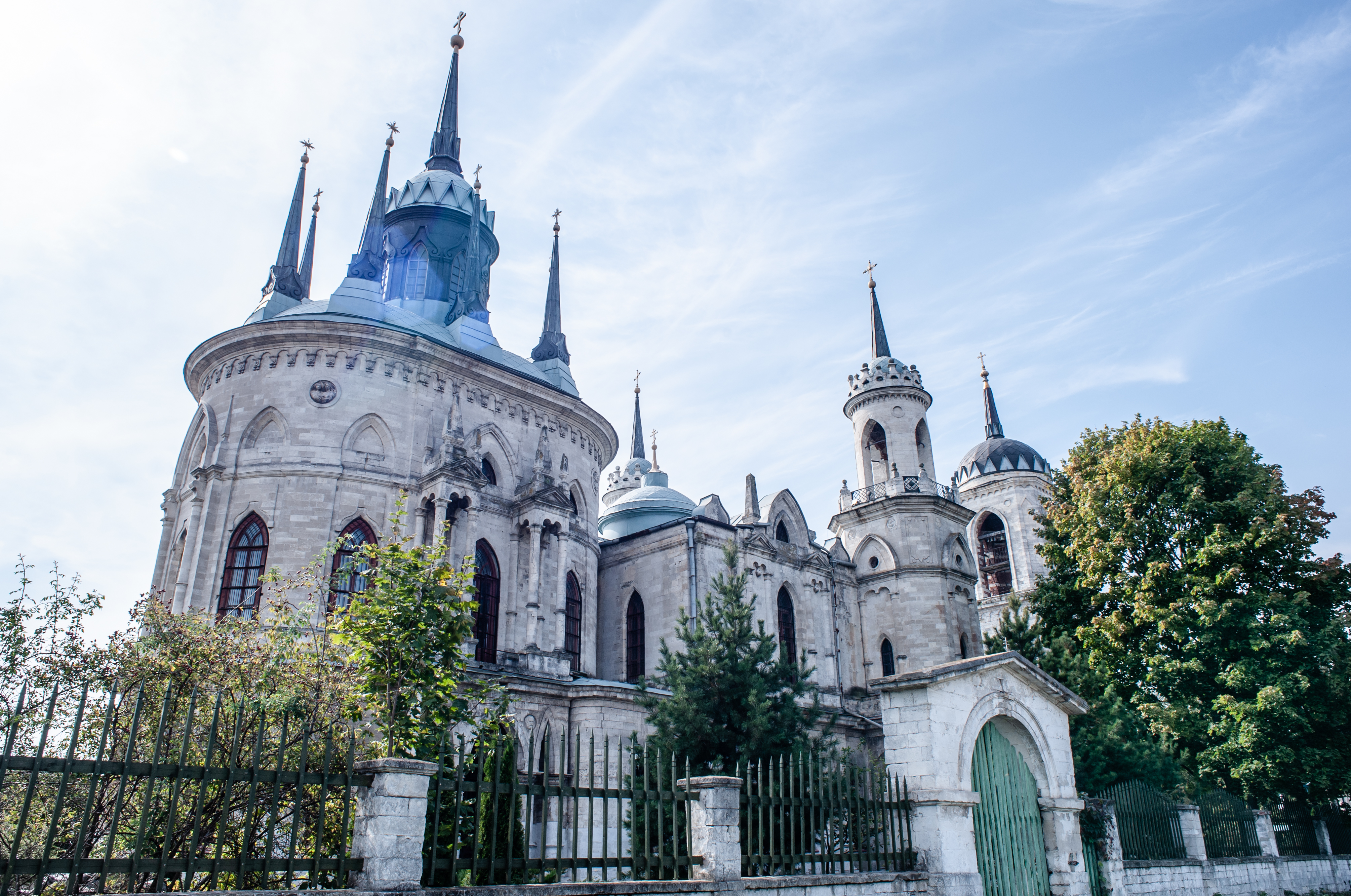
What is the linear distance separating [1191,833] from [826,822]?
33.2 ft

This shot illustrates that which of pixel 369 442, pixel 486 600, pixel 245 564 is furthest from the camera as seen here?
pixel 486 600

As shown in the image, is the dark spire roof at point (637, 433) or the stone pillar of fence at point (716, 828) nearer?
the stone pillar of fence at point (716, 828)

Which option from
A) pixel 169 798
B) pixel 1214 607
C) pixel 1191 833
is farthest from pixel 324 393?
pixel 1214 607

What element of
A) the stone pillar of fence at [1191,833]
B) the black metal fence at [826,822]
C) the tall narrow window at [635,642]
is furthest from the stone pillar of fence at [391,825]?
the tall narrow window at [635,642]

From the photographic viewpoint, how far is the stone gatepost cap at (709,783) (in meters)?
8.48

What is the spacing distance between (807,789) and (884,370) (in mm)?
24165

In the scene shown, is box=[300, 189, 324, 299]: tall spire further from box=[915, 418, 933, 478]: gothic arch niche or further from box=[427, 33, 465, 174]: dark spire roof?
box=[915, 418, 933, 478]: gothic arch niche

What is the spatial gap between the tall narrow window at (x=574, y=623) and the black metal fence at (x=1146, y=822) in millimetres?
12202

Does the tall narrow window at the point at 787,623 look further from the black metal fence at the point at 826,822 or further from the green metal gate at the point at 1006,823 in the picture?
the black metal fence at the point at 826,822

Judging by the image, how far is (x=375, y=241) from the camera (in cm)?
2795

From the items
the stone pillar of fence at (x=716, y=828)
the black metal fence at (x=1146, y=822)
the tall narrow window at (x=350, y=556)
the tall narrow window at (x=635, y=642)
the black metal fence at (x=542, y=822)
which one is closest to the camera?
the black metal fence at (x=542, y=822)

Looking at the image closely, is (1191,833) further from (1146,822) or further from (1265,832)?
(1265,832)

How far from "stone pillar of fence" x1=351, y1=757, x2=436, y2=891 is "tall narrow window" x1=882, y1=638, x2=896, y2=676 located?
2469 centimetres

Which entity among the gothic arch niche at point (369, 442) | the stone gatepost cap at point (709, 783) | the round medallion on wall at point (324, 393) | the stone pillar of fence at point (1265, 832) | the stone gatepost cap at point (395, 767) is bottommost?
the stone pillar of fence at point (1265, 832)
